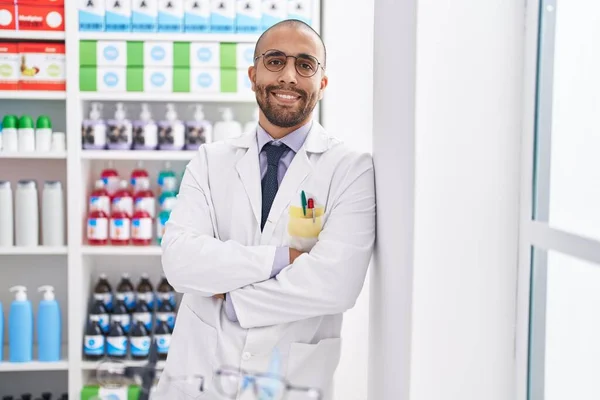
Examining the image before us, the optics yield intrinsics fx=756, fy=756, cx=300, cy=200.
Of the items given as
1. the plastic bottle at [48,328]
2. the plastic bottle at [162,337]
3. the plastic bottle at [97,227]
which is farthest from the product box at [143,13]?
the plastic bottle at [162,337]

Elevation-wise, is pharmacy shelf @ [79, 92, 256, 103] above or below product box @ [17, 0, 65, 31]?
below

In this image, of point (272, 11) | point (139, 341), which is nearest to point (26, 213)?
point (139, 341)

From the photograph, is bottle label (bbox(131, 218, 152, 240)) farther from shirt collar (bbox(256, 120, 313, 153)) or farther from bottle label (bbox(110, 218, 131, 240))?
shirt collar (bbox(256, 120, 313, 153))

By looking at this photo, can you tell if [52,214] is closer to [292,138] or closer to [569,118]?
[292,138]

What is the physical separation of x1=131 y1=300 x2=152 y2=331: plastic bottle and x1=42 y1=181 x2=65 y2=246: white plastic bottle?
488mm

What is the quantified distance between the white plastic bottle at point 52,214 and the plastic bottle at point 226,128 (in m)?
0.81

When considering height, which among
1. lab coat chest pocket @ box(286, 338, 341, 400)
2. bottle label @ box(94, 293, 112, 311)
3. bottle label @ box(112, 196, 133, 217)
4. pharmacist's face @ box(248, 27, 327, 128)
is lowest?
bottle label @ box(94, 293, 112, 311)

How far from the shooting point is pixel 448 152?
160 cm

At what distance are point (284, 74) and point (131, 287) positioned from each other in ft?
6.57

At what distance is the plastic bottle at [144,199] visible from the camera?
369cm

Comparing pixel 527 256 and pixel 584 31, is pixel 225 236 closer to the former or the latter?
pixel 527 256

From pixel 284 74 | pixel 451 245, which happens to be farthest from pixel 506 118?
pixel 284 74

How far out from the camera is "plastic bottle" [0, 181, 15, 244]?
11.9ft

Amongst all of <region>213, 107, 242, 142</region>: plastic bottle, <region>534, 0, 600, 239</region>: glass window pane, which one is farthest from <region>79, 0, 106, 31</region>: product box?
<region>534, 0, 600, 239</region>: glass window pane
